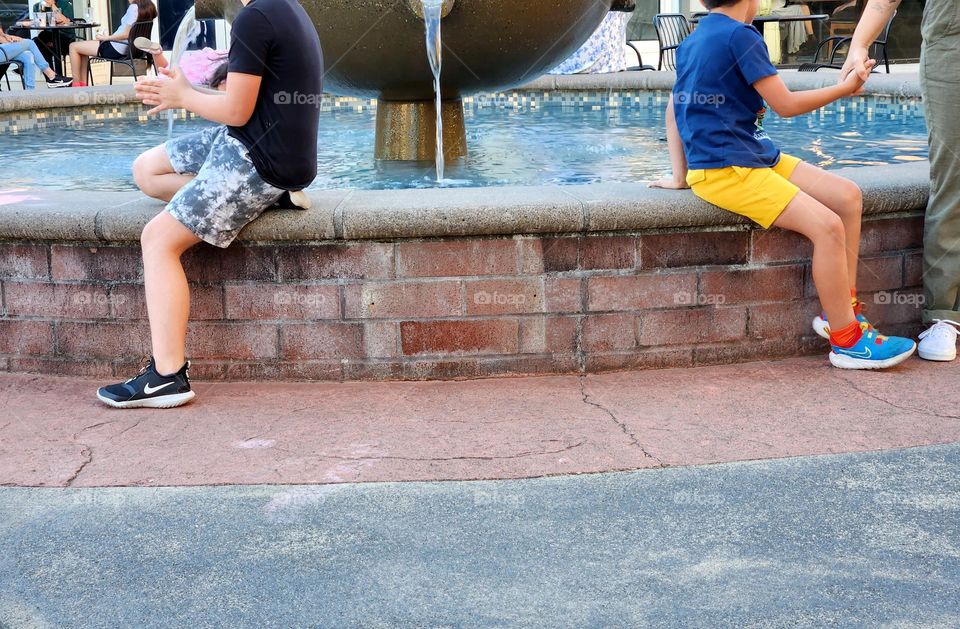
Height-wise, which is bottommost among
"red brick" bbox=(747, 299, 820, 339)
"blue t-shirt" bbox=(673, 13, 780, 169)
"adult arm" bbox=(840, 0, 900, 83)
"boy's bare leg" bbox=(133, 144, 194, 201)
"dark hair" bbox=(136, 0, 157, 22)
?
"red brick" bbox=(747, 299, 820, 339)

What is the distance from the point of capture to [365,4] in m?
5.33

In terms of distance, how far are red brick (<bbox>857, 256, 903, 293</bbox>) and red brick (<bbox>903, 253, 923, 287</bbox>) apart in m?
0.02

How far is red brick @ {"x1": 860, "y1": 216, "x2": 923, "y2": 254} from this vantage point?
4.03 meters

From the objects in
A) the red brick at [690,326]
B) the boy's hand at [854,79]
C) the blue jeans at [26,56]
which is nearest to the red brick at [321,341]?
the red brick at [690,326]

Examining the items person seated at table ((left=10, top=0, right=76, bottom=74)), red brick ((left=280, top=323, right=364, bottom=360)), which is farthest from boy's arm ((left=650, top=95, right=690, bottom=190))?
person seated at table ((left=10, top=0, right=76, bottom=74))

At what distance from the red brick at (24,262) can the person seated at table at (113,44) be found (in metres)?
8.97

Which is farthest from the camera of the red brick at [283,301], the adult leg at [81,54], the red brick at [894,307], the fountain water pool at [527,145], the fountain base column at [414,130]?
the adult leg at [81,54]

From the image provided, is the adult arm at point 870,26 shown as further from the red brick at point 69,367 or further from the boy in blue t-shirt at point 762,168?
the red brick at point 69,367

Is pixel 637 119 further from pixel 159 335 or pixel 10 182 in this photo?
pixel 159 335

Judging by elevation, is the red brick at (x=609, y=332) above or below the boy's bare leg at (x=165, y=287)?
below

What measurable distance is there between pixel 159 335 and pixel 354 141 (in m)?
4.33

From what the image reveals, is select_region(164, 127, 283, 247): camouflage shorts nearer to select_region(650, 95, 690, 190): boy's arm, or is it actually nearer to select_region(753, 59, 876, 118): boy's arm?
select_region(650, 95, 690, 190): boy's arm

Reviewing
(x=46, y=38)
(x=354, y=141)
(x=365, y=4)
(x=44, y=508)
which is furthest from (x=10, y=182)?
(x=46, y=38)

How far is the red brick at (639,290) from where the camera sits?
3785 millimetres
